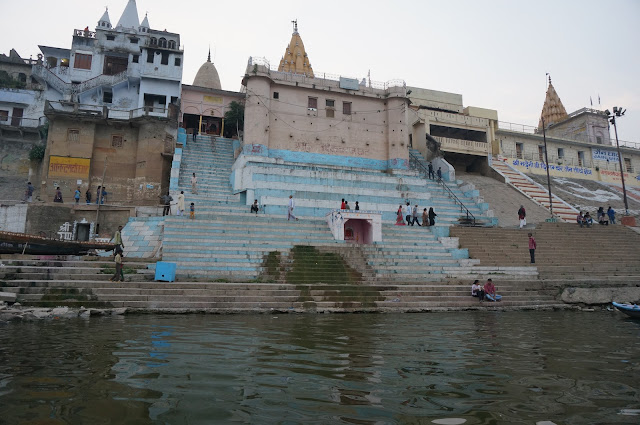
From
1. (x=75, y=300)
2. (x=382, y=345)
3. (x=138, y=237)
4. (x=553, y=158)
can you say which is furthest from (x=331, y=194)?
(x=553, y=158)

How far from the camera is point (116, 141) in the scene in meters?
25.2

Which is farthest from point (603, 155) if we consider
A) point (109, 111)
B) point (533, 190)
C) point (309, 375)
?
point (309, 375)

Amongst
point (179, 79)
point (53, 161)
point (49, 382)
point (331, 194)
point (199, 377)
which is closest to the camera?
point (49, 382)

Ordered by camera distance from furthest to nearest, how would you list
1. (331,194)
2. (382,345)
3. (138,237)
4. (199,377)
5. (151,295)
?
(331,194)
(138,237)
(151,295)
(382,345)
(199,377)

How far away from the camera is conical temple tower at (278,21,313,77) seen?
1698 inches

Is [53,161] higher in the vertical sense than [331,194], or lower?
higher

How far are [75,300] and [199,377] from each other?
23.7ft

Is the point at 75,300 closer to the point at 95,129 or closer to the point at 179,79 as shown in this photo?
the point at 95,129

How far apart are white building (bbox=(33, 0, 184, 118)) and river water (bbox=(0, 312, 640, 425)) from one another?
22874 mm

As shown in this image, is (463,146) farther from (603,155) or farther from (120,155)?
(120,155)

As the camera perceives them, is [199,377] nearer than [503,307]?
Yes

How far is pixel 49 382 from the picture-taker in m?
3.30

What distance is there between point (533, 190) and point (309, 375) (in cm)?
2878

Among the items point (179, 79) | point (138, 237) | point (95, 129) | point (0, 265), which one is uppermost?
point (179, 79)
